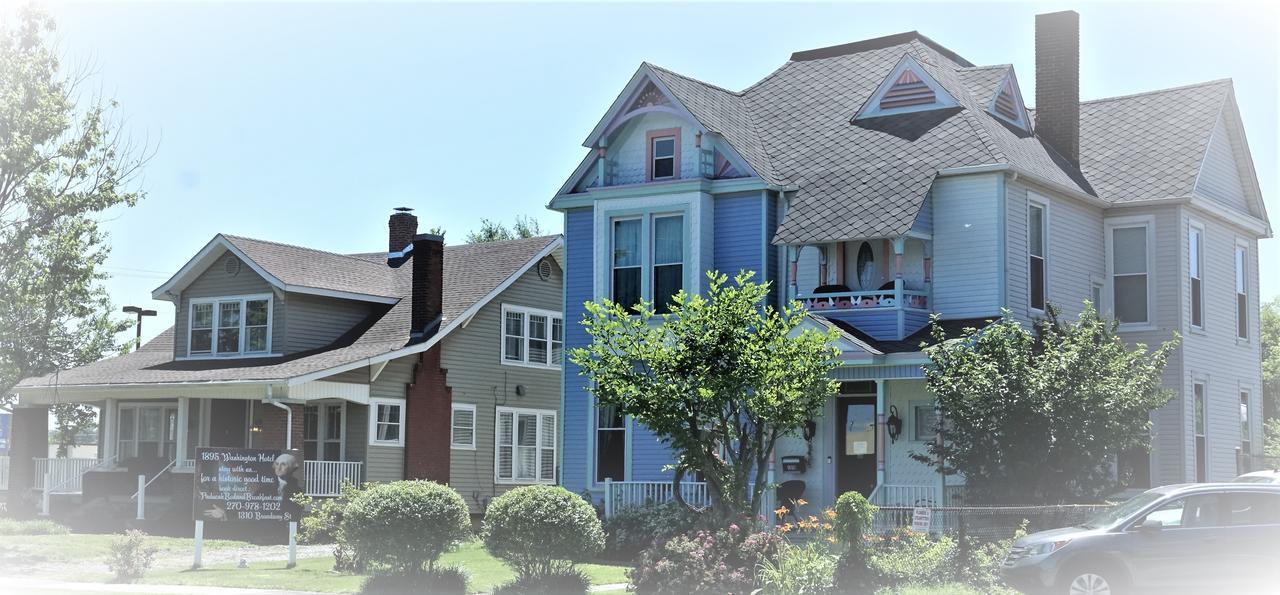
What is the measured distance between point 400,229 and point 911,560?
26.2 meters

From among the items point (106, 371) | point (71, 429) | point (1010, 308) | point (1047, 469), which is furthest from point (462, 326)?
point (71, 429)

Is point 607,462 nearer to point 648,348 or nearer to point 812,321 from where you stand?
point 812,321

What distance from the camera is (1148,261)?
2969 cm

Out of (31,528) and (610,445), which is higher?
(610,445)

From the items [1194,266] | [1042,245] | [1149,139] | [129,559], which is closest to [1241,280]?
[1194,266]

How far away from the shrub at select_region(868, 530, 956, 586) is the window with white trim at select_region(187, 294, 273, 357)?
71.3ft

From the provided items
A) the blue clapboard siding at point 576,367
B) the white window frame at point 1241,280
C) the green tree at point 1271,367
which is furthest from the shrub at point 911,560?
the green tree at point 1271,367

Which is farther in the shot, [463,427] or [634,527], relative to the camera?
[463,427]

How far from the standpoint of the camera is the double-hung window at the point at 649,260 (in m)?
28.5

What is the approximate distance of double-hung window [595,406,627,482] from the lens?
2922cm

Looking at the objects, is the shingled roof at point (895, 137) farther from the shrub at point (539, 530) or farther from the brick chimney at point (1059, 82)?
the shrub at point (539, 530)

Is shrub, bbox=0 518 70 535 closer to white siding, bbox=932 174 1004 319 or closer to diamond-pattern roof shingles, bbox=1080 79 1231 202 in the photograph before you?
white siding, bbox=932 174 1004 319

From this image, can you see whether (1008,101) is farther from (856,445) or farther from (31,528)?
(31,528)

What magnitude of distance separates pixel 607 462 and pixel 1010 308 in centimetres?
870
